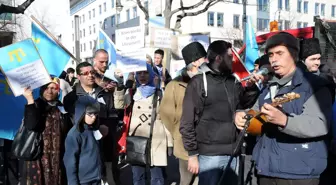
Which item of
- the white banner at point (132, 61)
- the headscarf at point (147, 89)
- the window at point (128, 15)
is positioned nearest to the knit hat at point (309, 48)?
the headscarf at point (147, 89)

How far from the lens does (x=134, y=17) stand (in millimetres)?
48094

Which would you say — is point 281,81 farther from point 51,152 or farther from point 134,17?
point 134,17

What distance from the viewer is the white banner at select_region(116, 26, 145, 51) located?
5.51 m

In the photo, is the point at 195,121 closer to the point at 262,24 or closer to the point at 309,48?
Answer: the point at 309,48

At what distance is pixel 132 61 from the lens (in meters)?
5.06

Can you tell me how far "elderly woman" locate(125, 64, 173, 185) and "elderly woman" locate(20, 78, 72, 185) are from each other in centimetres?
105

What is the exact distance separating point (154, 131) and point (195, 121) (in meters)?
1.50

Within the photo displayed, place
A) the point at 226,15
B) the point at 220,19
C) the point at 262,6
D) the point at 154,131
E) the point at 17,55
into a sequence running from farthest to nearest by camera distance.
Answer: the point at 262,6 < the point at 226,15 < the point at 220,19 < the point at 154,131 < the point at 17,55

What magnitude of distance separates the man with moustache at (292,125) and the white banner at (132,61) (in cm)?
255

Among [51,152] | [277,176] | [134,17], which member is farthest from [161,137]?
[134,17]

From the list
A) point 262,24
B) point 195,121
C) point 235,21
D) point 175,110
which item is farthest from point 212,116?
point 262,24

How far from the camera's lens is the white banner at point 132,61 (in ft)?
16.3

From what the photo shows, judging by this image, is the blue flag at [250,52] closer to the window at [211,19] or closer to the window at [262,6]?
the window at [211,19]

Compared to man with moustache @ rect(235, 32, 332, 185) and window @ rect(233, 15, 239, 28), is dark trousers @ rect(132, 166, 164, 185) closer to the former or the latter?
man with moustache @ rect(235, 32, 332, 185)
